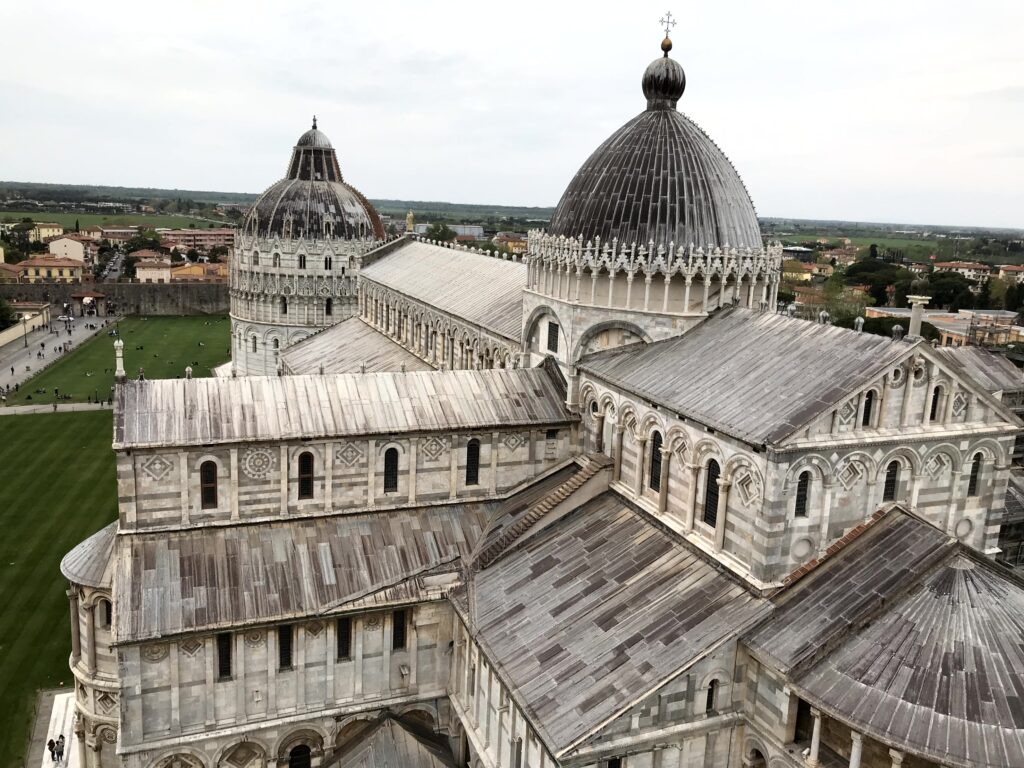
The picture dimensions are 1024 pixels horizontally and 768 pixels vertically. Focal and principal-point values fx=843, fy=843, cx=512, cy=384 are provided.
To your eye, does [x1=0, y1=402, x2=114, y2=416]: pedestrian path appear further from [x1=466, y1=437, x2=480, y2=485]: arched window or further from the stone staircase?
the stone staircase

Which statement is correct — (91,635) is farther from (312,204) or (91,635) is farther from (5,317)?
(5,317)

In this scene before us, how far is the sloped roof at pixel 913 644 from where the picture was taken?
15.2 metres

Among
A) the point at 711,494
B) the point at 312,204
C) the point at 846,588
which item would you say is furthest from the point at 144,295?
the point at 846,588

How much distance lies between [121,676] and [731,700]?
14659 mm

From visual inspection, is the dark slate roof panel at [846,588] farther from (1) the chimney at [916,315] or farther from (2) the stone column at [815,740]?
(1) the chimney at [916,315]

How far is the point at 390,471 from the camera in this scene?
82.5 feet

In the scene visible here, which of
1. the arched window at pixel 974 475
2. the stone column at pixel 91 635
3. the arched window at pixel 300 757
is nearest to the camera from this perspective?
the arched window at pixel 974 475

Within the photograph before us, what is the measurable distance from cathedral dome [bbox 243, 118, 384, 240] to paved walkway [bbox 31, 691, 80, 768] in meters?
56.1

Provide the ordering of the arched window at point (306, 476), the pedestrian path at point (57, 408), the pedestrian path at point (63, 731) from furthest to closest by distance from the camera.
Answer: the pedestrian path at point (57, 408)
the pedestrian path at point (63, 731)
the arched window at point (306, 476)

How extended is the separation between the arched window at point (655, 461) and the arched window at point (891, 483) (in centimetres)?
551

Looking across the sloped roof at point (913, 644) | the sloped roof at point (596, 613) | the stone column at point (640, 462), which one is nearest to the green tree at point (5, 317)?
the sloped roof at point (596, 613)

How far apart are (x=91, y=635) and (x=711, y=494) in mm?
17888

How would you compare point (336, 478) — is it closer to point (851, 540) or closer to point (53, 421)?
point (851, 540)

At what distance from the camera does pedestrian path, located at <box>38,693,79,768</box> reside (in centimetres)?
2586
